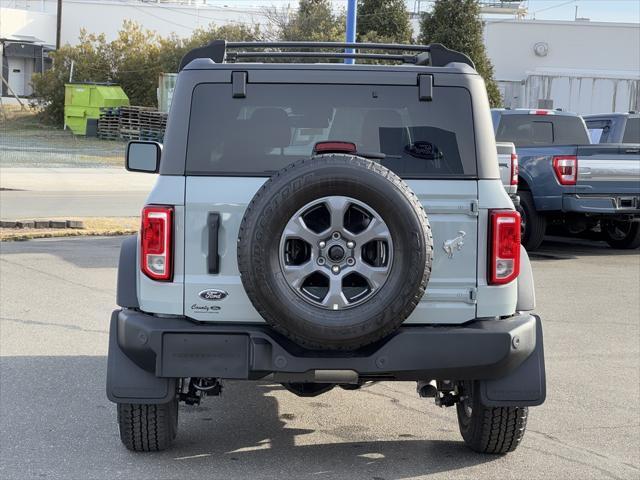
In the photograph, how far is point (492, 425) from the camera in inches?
205

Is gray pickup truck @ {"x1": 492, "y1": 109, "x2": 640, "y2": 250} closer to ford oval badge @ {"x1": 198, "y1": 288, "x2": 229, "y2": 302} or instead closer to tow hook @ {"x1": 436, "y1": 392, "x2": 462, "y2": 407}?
tow hook @ {"x1": 436, "y1": 392, "x2": 462, "y2": 407}

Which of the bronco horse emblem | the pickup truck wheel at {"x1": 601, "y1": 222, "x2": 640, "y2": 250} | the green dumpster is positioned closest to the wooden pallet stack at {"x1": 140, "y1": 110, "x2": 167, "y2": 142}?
the green dumpster

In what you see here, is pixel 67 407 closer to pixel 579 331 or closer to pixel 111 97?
pixel 579 331

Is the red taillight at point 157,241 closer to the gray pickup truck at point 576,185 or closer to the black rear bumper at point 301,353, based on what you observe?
the black rear bumper at point 301,353

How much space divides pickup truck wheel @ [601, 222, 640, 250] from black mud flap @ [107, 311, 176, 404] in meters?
11.5

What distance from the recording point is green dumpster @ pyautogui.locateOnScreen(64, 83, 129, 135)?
156 feet

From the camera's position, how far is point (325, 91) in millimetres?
4977

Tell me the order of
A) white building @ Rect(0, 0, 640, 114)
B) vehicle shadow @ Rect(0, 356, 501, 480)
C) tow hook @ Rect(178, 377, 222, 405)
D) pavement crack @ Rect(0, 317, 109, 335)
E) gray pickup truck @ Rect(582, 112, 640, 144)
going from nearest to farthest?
1. vehicle shadow @ Rect(0, 356, 501, 480)
2. tow hook @ Rect(178, 377, 222, 405)
3. pavement crack @ Rect(0, 317, 109, 335)
4. gray pickup truck @ Rect(582, 112, 640, 144)
5. white building @ Rect(0, 0, 640, 114)

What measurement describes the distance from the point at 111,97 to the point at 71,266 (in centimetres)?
3717

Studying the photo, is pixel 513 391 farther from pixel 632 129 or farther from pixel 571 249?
pixel 632 129

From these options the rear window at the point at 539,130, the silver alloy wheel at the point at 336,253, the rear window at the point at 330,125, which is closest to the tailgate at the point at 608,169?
the rear window at the point at 539,130

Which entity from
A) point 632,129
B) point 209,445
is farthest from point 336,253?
point 632,129

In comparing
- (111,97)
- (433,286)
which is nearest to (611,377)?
(433,286)

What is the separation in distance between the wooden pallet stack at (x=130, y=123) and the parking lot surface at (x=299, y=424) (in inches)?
1457
